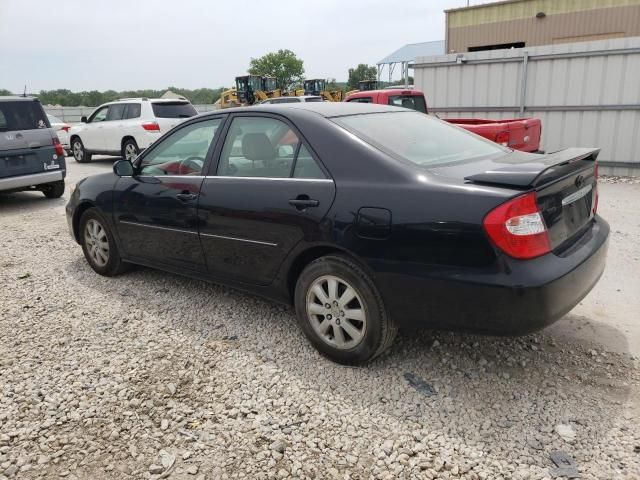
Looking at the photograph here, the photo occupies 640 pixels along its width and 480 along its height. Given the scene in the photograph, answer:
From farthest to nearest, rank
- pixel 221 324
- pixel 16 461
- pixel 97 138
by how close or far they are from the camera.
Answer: pixel 97 138 < pixel 221 324 < pixel 16 461

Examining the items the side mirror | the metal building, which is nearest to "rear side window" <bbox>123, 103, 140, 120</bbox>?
the side mirror

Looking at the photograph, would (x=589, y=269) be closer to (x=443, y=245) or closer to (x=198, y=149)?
(x=443, y=245)

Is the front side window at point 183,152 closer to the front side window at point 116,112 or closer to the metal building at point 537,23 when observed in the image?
the front side window at point 116,112

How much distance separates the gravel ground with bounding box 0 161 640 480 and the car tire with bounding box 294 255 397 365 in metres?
0.16

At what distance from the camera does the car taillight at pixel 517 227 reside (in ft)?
8.60

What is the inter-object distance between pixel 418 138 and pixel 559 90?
28.6 feet

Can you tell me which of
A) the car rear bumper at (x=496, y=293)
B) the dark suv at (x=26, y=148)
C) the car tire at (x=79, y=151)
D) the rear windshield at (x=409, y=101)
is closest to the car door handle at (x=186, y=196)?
the car rear bumper at (x=496, y=293)

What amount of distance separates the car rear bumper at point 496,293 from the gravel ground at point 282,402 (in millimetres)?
491

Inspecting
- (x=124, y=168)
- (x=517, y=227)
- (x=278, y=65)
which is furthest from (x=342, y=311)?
(x=278, y=65)

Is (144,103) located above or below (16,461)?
above

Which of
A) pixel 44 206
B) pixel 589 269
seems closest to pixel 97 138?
pixel 44 206

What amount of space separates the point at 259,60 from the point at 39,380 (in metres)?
87.9

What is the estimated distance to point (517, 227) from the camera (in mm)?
2641

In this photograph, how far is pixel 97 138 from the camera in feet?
48.5
